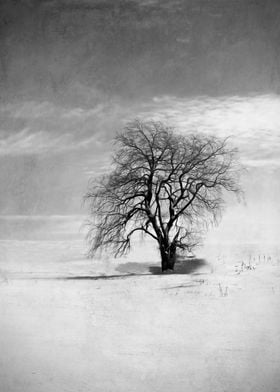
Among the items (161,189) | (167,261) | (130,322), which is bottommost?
(130,322)

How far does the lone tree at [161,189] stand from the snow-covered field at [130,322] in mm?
388

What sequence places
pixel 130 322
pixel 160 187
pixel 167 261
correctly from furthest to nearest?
pixel 167 261 < pixel 160 187 < pixel 130 322

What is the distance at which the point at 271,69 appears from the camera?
4227 mm

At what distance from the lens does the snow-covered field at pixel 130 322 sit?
341cm

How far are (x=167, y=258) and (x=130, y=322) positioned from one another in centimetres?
172

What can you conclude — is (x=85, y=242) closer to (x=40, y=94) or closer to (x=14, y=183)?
(x=14, y=183)

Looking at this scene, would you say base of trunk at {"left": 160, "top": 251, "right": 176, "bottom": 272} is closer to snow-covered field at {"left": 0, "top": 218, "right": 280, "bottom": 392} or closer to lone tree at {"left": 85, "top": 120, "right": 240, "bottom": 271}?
lone tree at {"left": 85, "top": 120, "right": 240, "bottom": 271}

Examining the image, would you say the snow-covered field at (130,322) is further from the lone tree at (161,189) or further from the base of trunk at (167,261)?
the base of trunk at (167,261)

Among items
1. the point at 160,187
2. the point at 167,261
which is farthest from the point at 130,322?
the point at 160,187

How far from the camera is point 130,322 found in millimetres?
3785

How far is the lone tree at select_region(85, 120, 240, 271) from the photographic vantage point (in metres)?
4.58

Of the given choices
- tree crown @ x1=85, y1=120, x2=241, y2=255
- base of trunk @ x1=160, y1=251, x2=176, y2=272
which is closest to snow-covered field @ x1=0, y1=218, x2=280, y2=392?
tree crown @ x1=85, y1=120, x2=241, y2=255

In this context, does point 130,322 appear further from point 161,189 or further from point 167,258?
point 161,189

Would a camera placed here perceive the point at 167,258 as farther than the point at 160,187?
Yes
